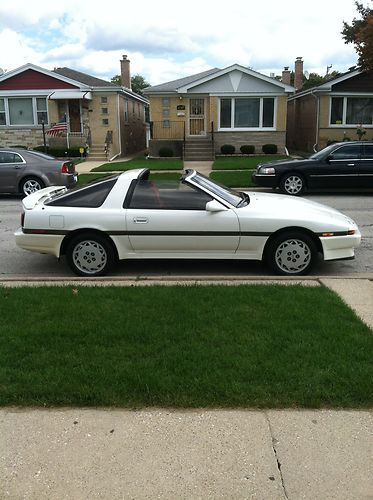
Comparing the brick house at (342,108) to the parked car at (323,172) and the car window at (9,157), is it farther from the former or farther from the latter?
the car window at (9,157)

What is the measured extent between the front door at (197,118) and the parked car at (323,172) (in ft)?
48.9

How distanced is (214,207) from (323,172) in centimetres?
922

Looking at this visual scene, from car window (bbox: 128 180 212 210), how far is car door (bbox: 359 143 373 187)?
9739mm

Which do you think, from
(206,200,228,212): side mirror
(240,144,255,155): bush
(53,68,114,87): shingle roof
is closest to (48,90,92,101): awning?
(53,68,114,87): shingle roof

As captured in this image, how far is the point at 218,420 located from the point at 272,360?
0.83 metres

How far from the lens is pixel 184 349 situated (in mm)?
4141

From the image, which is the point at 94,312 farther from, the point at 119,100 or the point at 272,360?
the point at 119,100

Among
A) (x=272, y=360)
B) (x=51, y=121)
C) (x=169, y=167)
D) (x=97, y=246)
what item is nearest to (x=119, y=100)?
(x=51, y=121)

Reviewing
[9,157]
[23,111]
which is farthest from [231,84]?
[9,157]

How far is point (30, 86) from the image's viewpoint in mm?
29703

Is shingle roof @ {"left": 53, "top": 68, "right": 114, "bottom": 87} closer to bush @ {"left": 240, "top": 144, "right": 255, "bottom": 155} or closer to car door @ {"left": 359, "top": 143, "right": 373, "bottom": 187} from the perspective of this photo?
bush @ {"left": 240, "top": 144, "right": 255, "bottom": 155}

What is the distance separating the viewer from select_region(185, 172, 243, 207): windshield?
22.0 feet

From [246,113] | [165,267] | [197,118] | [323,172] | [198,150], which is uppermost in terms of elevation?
[246,113]

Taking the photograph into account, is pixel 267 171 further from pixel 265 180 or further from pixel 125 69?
pixel 125 69
